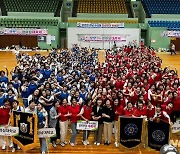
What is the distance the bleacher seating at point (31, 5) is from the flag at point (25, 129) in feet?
84.8

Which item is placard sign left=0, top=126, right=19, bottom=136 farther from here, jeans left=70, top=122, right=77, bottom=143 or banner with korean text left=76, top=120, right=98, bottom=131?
banner with korean text left=76, top=120, right=98, bottom=131

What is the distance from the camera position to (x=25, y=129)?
7.64 m

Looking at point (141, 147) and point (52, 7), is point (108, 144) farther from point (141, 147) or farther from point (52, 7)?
point (52, 7)

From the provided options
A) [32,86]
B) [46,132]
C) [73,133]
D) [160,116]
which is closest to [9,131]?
[46,132]

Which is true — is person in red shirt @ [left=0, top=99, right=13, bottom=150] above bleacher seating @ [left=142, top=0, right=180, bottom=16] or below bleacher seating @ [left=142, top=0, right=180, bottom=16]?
below

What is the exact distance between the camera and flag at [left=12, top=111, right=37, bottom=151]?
747cm

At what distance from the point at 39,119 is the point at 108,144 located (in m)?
2.09

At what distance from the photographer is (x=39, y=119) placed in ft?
24.7

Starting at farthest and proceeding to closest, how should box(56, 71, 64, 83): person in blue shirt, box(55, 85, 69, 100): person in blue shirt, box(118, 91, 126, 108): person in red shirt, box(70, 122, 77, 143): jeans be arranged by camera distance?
box(56, 71, 64, 83): person in blue shirt < box(55, 85, 69, 100): person in blue shirt < box(118, 91, 126, 108): person in red shirt < box(70, 122, 77, 143): jeans

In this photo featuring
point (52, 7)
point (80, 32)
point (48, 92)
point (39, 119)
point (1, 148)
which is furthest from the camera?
point (52, 7)

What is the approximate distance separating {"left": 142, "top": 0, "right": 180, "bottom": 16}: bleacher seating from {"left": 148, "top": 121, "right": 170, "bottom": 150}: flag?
25.1 meters

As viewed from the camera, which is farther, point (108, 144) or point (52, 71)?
point (52, 71)

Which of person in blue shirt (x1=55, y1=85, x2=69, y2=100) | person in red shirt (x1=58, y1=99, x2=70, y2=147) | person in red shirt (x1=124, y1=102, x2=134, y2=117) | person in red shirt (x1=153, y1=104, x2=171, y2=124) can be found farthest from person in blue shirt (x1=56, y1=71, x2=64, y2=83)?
person in red shirt (x1=153, y1=104, x2=171, y2=124)

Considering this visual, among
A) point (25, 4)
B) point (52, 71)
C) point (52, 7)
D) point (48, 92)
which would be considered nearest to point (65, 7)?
point (52, 7)
